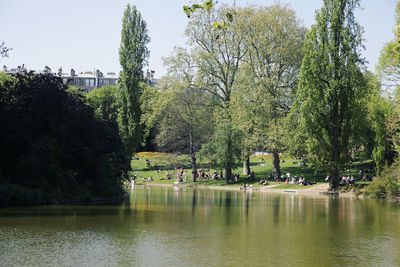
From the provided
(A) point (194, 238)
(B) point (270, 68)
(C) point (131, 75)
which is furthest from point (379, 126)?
(A) point (194, 238)

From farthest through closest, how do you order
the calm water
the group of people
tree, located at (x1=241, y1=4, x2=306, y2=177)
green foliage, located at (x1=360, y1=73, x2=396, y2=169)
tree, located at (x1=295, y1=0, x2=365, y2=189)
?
tree, located at (x1=241, y1=4, x2=306, y2=177), the group of people, green foliage, located at (x1=360, y1=73, x2=396, y2=169), tree, located at (x1=295, y1=0, x2=365, y2=189), the calm water

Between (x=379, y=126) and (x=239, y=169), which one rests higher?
(x=379, y=126)

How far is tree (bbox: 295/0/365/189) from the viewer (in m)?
44.8

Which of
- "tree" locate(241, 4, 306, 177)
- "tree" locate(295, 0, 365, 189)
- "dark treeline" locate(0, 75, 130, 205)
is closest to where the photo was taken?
"dark treeline" locate(0, 75, 130, 205)

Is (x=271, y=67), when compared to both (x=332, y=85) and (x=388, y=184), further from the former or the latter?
(x=388, y=184)

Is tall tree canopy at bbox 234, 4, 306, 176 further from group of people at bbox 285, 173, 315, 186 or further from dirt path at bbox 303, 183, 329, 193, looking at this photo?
dirt path at bbox 303, 183, 329, 193

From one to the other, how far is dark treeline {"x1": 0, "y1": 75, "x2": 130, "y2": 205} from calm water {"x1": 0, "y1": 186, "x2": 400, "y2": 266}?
16.6 ft

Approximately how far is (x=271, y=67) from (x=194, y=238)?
42396 millimetres

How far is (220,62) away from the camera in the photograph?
198ft

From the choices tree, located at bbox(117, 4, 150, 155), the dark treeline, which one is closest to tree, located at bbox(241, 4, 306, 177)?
tree, located at bbox(117, 4, 150, 155)

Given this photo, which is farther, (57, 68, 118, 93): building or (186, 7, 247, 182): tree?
(57, 68, 118, 93): building

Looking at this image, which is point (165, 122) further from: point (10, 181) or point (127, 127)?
point (10, 181)

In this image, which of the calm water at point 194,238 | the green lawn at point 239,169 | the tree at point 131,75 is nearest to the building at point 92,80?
the green lawn at point 239,169

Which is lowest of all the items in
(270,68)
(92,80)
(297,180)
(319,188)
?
(319,188)
